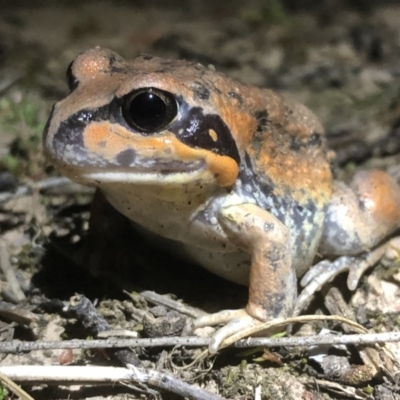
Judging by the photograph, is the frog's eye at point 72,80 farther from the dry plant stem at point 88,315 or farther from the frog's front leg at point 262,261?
the dry plant stem at point 88,315

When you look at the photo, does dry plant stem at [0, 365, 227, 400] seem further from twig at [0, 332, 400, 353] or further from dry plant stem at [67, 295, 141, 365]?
dry plant stem at [67, 295, 141, 365]

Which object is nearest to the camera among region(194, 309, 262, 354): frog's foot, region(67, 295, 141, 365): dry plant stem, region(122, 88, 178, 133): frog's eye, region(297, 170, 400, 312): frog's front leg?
region(122, 88, 178, 133): frog's eye

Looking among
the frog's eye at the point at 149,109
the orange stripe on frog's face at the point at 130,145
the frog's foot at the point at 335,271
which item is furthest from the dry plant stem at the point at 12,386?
the frog's foot at the point at 335,271

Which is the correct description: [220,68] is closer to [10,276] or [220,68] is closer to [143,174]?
[10,276]

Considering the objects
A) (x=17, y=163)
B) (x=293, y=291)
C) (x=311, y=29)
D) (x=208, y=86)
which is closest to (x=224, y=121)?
(x=208, y=86)

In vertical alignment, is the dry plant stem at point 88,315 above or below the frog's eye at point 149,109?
below

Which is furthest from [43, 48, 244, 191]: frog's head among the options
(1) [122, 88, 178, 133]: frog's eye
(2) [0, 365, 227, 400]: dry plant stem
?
(2) [0, 365, 227, 400]: dry plant stem
